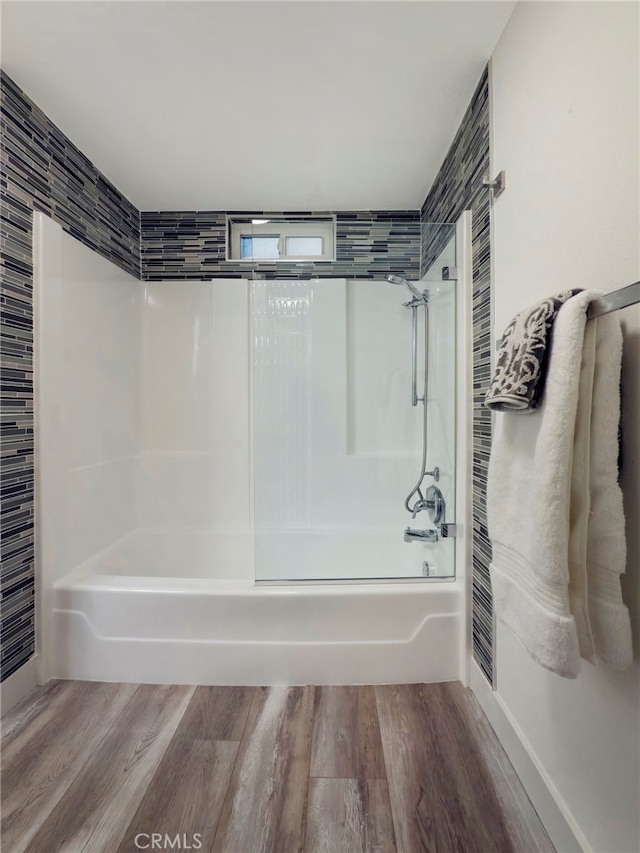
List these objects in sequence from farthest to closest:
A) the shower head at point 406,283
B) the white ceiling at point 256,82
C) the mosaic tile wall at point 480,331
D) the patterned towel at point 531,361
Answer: the shower head at point 406,283 → the mosaic tile wall at point 480,331 → the white ceiling at point 256,82 → the patterned towel at point 531,361

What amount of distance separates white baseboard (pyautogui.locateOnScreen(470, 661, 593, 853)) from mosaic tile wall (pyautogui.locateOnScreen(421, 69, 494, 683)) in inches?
4.2

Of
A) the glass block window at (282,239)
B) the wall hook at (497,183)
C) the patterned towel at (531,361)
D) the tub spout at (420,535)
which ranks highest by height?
the glass block window at (282,239)

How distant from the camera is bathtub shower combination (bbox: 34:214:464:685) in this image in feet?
5.69

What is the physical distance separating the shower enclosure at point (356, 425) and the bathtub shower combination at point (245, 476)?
0.01 meters

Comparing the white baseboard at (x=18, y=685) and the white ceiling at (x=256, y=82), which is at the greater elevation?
the white ceiling at (x=256, y=82)

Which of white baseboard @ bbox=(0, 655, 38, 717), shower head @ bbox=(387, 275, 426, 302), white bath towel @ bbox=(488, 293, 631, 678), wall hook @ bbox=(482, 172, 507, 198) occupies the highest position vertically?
wall hook @ bbox=(482, 172, 507, 198)

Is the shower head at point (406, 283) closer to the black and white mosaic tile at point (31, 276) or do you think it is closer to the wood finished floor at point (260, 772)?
the black and white mosaic tile at point (31, 276)

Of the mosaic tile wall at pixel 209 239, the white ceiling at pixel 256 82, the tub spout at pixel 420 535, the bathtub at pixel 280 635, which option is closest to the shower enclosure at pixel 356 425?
the tub spout at pixel 420 535

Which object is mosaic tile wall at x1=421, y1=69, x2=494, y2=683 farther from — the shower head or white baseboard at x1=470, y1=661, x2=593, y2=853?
the shower head

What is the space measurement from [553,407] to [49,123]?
2.30 m

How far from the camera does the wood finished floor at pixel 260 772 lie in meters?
1.12

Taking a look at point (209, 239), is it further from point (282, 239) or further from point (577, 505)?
point (577, 505)

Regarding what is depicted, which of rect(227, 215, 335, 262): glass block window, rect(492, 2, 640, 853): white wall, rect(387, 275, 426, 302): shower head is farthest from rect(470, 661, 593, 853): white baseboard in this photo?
rect(227, 215, 335, 262): glass block window

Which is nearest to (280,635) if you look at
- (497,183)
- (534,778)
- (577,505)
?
(534,778)
